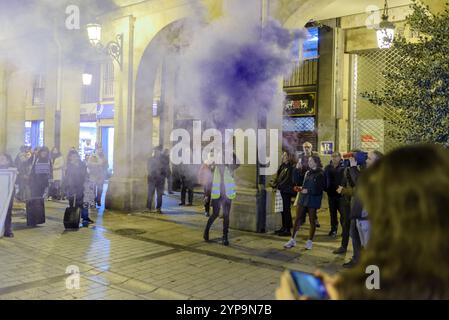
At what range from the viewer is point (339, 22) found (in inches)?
394

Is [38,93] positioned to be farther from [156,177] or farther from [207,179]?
[207,179]

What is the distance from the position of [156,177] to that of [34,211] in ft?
8.41

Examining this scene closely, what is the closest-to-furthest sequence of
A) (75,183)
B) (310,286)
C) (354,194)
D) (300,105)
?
(310,286) → (354,194) → (75,183) → (300,105)

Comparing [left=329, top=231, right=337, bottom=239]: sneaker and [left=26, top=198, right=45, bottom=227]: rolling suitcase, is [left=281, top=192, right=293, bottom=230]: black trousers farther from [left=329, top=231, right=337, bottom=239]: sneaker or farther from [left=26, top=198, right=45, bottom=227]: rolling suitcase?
[left=26, top=198, right=45, bottom=227]: rolling suitcase

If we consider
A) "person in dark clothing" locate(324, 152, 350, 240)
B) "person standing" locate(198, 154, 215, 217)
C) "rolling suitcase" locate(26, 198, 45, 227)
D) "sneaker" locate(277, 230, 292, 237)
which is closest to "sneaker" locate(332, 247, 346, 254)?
"person in dark clothing" locate(324, 152, 350, 240)

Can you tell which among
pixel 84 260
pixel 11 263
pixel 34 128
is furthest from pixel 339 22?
pixel 34 128

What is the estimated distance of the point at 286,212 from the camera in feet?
22.6

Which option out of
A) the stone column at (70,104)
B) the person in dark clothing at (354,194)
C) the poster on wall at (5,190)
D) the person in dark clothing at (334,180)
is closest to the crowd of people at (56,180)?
the poster on wall at (5,190)

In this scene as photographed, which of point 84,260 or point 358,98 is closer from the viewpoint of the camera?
point 84,260

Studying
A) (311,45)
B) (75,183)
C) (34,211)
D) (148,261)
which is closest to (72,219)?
(75,183)

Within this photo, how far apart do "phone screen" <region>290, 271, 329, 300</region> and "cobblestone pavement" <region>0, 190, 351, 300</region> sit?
2859 mm

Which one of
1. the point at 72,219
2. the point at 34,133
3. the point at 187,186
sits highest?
the point at 34,133
